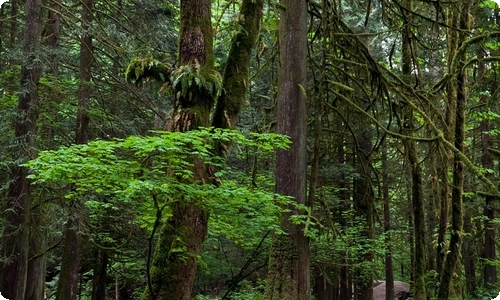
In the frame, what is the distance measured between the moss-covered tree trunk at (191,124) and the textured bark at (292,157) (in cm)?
107

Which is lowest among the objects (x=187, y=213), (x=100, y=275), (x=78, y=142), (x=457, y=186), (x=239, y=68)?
(x=100, y=275)

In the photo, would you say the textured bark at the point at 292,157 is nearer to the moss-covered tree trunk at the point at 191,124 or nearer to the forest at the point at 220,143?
the forest at the point at 220,143

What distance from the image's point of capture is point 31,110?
7.31 meters

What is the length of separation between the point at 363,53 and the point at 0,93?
24.3ft

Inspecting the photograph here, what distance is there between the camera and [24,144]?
714 centimetres

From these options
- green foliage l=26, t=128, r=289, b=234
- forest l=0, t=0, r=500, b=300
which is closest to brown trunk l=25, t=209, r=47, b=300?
forest l=0, t=0, r=500, b=300

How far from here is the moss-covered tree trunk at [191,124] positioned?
4.56 m

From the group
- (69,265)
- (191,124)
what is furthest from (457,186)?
(69,265)

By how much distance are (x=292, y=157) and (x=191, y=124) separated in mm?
2127

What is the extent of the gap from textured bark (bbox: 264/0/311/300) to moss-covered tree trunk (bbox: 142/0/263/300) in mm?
1065

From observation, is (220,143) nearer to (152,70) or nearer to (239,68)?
(152,70)

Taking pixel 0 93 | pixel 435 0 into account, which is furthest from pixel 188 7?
pixel 0 93

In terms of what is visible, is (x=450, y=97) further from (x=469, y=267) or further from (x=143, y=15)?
(x=469, y=267)

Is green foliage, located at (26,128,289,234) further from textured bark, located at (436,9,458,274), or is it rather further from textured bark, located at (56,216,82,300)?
textured bark, located at (56,216,82,300)
